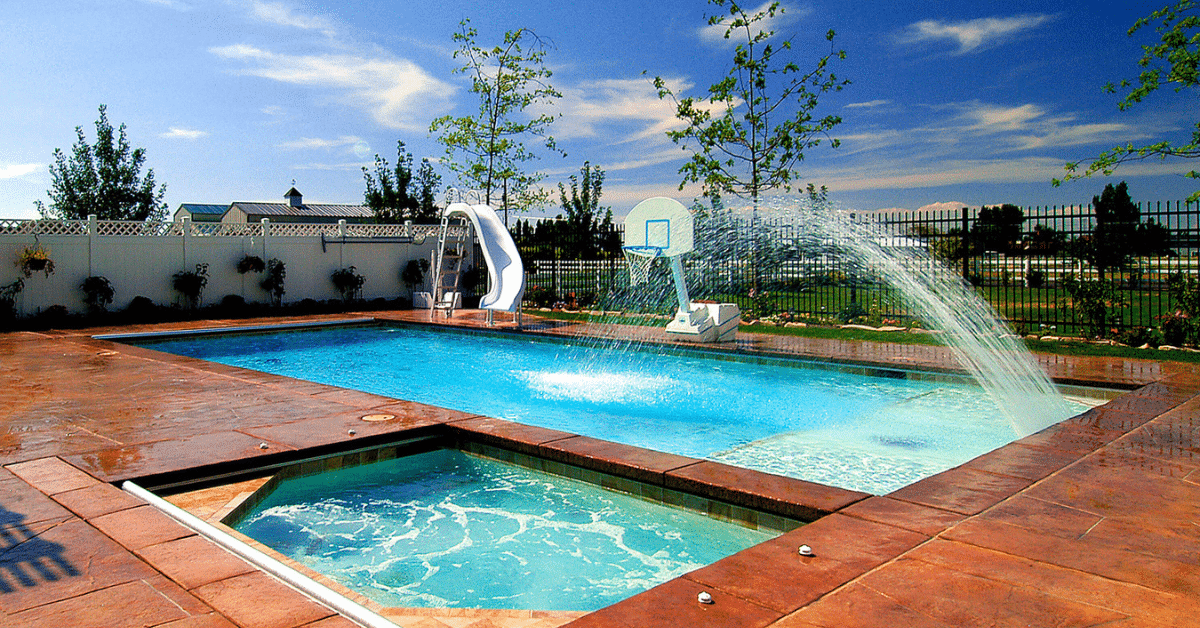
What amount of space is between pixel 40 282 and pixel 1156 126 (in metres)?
18.4

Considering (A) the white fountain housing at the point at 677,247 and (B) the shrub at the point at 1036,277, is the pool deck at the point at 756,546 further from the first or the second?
(B) the shrub at the point at 1036,277

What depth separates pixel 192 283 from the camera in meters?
15.0

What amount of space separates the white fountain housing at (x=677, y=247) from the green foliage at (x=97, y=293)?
997 centimetres

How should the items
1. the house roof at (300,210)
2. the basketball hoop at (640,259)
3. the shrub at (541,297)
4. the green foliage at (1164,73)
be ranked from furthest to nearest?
the house roof at (300,210), the shrub at (541,297), the green foliage at (1164,73), the basketball hoop at (640,259)

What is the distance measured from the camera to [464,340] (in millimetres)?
12445

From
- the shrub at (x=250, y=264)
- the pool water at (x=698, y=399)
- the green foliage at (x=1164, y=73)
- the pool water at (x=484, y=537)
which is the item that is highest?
the green foliage at (x=1164, y=73)

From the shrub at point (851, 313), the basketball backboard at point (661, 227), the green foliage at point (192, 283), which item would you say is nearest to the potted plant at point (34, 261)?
the green foliage at point (192, 283)

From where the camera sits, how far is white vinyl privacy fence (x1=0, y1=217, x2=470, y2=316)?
44.8 feet

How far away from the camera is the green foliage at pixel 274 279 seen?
16172 mm

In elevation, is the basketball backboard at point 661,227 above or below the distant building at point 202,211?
below

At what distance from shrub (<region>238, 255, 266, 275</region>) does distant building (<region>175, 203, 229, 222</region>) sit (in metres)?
33.9

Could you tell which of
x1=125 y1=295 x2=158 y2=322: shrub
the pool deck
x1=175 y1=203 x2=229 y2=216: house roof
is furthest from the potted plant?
x1=175 y1=203 x2=229 y2=216: house roof

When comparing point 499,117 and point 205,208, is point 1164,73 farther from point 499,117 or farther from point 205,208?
point 205,208

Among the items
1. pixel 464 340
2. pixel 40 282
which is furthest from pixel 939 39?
pixel 40 282
